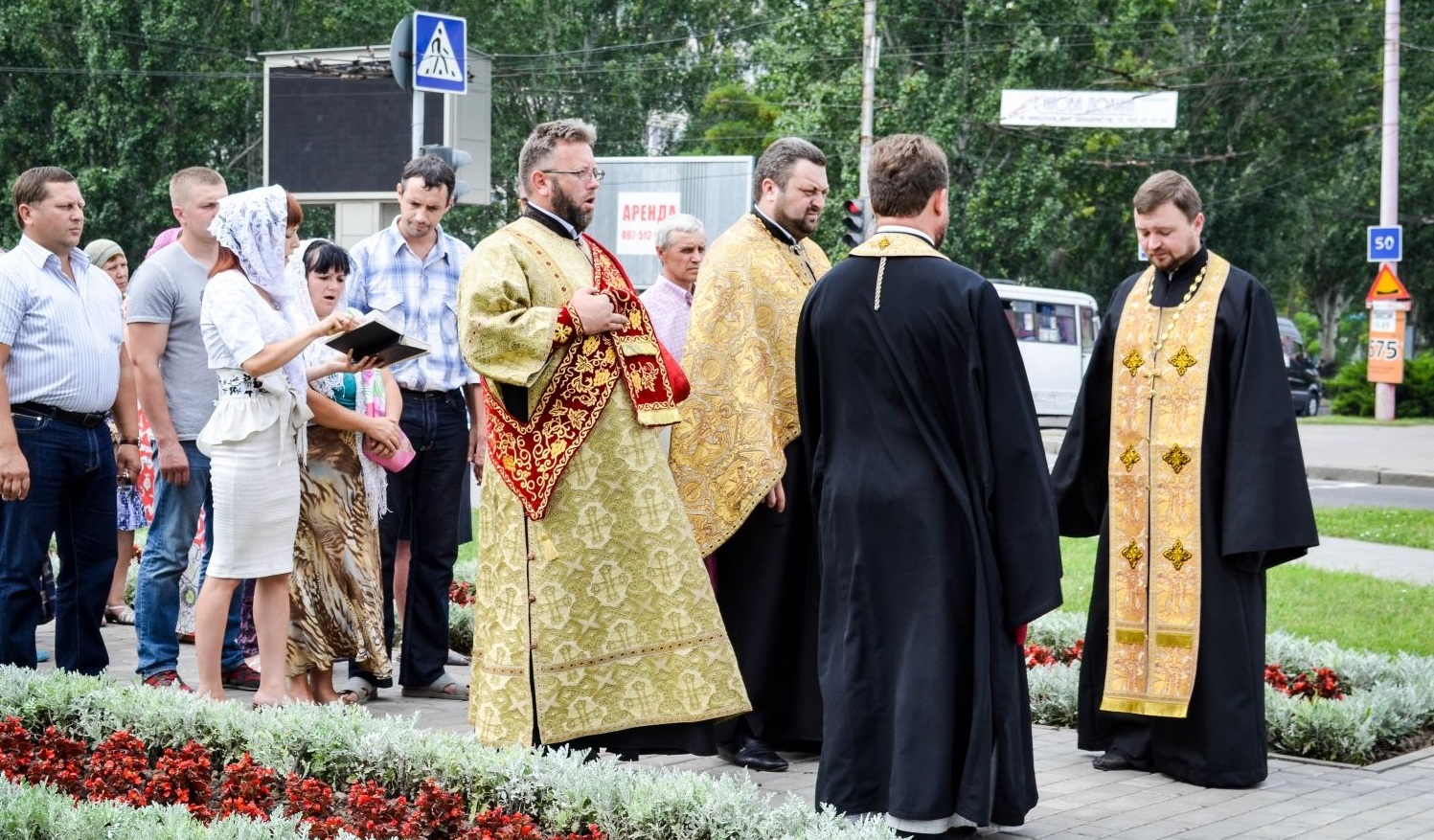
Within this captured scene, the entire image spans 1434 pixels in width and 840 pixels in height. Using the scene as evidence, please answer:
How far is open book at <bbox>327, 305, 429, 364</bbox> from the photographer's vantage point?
5641 mm

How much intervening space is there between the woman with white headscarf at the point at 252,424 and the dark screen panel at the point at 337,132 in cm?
1598

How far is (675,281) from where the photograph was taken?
7230 millimetres

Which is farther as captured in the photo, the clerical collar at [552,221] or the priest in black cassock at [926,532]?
the clerical collar at [552,221]

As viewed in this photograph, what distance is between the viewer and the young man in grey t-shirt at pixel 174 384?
6758 mm

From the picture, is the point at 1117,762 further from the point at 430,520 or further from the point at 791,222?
the point at 430,520

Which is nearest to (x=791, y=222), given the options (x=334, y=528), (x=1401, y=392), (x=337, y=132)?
(x=334, y=528)

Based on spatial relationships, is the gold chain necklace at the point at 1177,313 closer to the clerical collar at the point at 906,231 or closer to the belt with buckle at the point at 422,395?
the clerical collar at the point at 906,231

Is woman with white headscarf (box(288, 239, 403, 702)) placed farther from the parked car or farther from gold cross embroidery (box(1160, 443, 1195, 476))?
the parked car

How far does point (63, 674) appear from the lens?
5.89 meters

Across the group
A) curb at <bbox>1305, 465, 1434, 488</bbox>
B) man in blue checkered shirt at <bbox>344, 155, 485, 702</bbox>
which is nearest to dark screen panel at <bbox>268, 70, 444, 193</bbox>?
curb at <bbox>1305, 465, 1434, 488</bbox>

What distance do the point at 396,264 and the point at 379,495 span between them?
3.30 ft

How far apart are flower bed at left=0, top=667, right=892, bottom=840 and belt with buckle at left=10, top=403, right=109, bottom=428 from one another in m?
1.04

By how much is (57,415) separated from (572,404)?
7.51 feet

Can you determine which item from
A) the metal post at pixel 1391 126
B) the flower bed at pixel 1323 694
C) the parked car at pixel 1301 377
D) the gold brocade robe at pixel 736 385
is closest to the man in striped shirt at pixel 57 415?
the gold brocade robe at pixel 736 385
